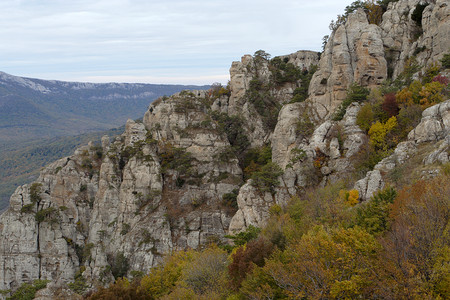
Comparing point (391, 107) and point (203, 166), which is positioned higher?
point (391, 107)

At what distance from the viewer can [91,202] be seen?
5781cm

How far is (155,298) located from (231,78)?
44.3 meters

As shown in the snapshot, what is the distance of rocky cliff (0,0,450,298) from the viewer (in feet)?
141

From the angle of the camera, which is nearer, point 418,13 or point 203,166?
point 418,13

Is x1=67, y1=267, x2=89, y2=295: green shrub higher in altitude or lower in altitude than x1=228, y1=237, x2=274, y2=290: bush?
lower

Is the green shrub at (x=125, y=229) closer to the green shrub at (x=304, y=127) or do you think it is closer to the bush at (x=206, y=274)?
the bush at (x=206, y=274)

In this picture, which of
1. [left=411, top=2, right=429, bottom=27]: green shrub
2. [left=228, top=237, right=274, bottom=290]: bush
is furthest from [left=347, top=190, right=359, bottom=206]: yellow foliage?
[left=411, top=2, right=429, bottom=27]: green shrub

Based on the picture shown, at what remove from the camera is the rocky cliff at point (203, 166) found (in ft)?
141

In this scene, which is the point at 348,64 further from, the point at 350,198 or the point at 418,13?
the point at 350,198

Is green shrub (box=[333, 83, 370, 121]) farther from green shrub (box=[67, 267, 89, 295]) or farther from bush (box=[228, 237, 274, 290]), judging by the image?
green shrub (box=[67, 267, 89, 295])

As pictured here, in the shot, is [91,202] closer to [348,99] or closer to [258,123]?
[258,123]

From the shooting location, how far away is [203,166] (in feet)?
180

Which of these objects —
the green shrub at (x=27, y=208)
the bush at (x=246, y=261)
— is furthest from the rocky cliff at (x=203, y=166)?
the bush at (x=246, y=261)

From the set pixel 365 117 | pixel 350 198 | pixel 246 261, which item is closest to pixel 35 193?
pixel 246 261
